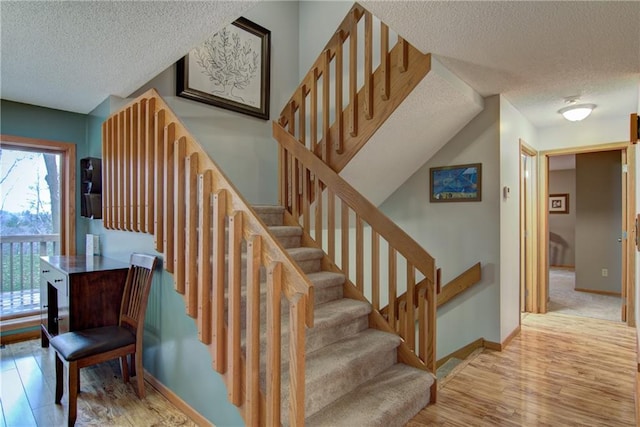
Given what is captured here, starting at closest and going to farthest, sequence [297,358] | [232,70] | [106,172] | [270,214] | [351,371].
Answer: [297,358]
[351,371]
[106,172]
[270,214]
[232,70]

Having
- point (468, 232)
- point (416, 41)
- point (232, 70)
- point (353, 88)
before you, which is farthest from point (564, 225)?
point (232, 70)

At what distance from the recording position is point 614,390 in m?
2.50

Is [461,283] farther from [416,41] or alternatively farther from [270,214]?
[416,41]

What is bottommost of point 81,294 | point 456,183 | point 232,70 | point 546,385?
point 546,385

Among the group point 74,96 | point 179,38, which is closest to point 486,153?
Answer: point 179,38

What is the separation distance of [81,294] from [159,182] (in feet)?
3.45

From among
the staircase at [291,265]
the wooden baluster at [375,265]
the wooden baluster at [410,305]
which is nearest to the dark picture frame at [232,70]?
the staircase at [291,265]

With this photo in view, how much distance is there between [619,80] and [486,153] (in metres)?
1.11

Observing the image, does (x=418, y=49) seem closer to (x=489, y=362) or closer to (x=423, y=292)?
(x=423, y=292)

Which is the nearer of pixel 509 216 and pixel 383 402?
pixel 383 402

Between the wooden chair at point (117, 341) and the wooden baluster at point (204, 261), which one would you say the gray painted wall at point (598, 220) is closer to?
the wooden baluster at point (204, 261)

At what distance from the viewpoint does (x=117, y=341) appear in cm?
229

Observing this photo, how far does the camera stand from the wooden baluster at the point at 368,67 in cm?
284

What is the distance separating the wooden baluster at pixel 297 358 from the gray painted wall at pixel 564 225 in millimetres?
8850
